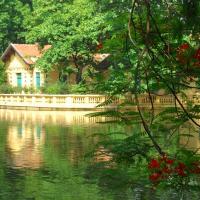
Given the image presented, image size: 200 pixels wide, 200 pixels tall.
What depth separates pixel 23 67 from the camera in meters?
62.2

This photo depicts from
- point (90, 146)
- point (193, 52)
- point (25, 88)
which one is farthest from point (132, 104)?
point (25, 88)

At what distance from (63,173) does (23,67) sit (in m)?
47.8

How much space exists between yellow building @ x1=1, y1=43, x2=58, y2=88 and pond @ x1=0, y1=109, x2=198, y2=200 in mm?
35713

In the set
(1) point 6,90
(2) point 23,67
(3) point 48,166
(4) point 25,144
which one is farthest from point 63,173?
(2) point 23,67

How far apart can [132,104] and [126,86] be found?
1.84 ft

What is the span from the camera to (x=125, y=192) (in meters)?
12.6

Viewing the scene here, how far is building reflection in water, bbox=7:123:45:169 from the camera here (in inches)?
676

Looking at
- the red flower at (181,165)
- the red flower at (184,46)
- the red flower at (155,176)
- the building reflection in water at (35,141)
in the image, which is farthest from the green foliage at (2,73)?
the red flower at (155,176)

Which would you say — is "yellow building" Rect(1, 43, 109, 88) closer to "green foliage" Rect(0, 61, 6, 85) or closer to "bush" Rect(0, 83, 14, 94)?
"green foliage" Rect(0, 61, 6, 85)

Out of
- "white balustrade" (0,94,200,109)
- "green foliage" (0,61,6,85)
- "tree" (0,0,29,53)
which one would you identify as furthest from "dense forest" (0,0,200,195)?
"tree" (0,0,29,53)

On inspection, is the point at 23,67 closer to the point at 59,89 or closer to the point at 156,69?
the point at 59,89

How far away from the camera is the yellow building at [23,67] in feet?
197

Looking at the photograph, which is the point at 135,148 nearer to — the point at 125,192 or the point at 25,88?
the point at 125,192

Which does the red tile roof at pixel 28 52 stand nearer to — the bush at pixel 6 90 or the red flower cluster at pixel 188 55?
the bush at pixel 6 90
